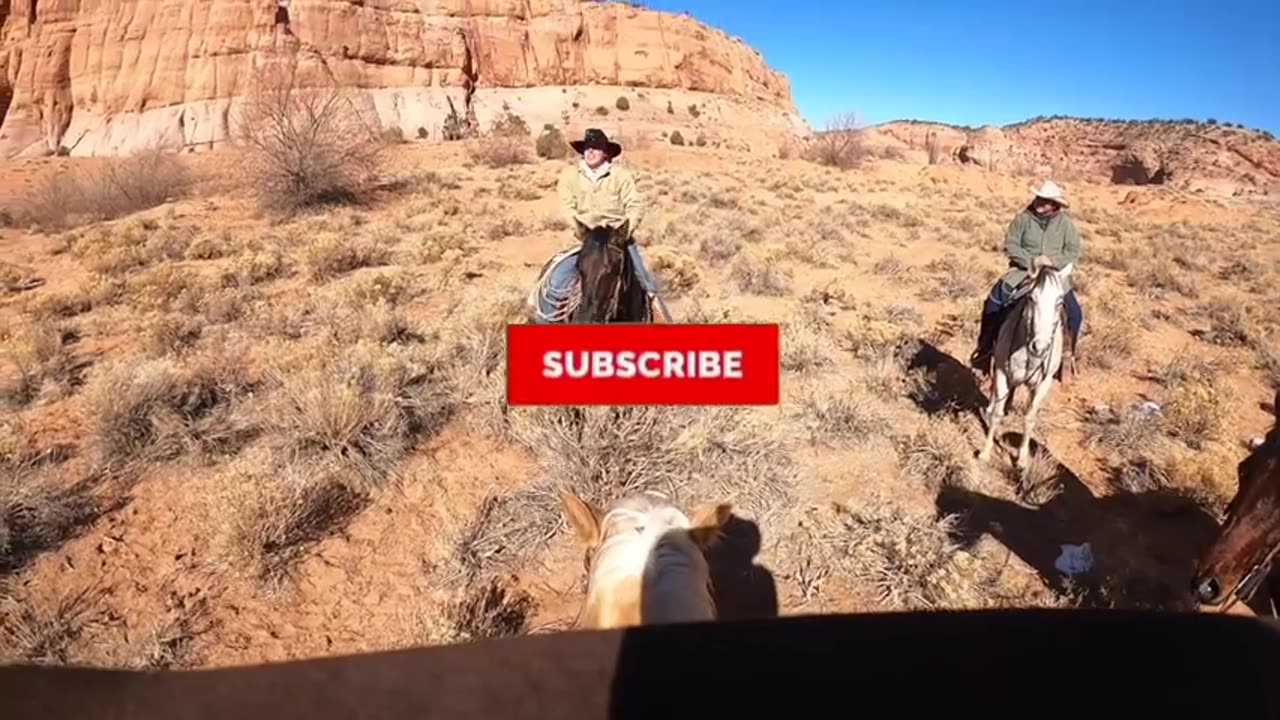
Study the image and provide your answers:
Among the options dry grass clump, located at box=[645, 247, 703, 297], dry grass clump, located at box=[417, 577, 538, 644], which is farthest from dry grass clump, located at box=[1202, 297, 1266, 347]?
dry grass clump, located at box=[417, 577, 538, 644]

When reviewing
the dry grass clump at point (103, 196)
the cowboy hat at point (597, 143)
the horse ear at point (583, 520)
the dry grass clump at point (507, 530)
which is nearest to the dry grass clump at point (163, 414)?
the dry grass clump at point (507, 530)

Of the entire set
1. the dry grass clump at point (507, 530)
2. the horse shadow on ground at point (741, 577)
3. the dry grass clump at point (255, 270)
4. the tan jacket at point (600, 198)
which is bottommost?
the horse shadow on ground at point (741, 577)

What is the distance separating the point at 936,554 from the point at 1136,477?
2.61 metres

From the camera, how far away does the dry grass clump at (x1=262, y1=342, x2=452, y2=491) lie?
509 cm

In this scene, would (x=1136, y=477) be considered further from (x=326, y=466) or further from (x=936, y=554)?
(x=326, y=466)

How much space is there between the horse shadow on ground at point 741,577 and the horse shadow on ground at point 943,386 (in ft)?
10.4

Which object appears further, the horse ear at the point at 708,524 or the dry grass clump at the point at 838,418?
the dry grass clump at the point at 838,418

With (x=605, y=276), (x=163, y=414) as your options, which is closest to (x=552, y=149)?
(x=605, y=276)

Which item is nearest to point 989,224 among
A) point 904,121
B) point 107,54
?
point 107,54

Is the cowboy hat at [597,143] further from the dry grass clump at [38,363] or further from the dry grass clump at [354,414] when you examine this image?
the dry grass clump at [38,363]

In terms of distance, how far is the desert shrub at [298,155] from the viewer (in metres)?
17.6

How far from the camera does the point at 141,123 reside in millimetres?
42750

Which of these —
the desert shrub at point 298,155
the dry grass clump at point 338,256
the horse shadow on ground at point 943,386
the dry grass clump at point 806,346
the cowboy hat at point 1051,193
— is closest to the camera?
the cowboy hat at point 1051,193

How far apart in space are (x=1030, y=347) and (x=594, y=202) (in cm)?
417
